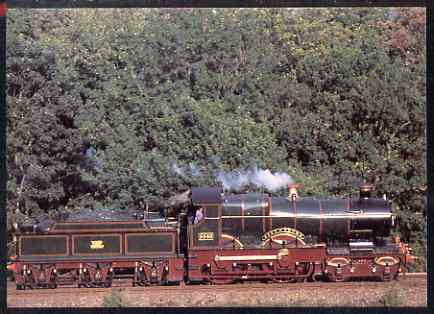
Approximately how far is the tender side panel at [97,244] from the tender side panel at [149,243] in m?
0.33

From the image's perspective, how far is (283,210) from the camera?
19.4 metres

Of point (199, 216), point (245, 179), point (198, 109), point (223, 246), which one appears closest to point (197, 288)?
point (223, 246)

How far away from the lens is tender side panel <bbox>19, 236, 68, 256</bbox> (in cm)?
1919

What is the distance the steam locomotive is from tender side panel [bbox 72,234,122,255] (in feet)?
0.09

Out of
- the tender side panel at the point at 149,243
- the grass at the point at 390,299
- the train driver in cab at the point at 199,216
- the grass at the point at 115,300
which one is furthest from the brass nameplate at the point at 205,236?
the grass at the point at 390,299

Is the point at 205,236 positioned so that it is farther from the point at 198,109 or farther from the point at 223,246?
the point at 198,109

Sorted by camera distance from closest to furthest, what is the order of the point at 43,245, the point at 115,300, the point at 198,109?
the point at 115,300, the point at 43,245, the point at 198,109

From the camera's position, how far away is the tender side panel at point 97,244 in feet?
63.0

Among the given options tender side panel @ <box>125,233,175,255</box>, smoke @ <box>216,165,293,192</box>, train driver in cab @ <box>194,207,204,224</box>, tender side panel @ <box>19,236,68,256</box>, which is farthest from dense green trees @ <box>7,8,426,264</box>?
tender side panel @ <box>19,236,68,256</box>

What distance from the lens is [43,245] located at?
19203 mm

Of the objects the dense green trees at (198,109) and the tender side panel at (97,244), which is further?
the dense green trees at (198,109)

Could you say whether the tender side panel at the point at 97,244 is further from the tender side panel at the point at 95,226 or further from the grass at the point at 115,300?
the grass at the point at 115,300

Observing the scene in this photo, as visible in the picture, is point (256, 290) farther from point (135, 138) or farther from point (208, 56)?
point (208, 56)

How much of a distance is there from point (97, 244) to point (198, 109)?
7002 mm
